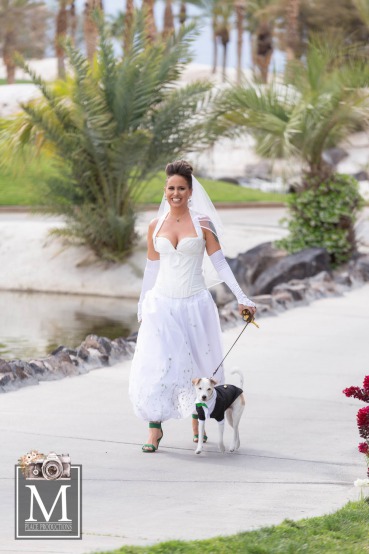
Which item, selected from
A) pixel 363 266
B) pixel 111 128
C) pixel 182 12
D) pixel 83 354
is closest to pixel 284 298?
pixel 363 266

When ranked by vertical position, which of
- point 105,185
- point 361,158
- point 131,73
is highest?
point 131,73

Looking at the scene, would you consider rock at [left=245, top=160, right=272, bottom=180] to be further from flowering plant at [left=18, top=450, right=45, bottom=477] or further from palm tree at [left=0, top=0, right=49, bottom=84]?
flowering plant at [left=18, top=450, right=45, bottom=477]

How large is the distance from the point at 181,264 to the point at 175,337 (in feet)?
1.57

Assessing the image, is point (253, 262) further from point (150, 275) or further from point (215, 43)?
point (215, 43)

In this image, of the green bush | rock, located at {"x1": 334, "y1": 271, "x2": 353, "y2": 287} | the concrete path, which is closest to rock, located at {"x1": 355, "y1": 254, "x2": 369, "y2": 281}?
the green bush

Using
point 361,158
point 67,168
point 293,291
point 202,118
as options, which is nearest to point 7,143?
point 67,168

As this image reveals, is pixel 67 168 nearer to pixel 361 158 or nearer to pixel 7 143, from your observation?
pixel 7 143

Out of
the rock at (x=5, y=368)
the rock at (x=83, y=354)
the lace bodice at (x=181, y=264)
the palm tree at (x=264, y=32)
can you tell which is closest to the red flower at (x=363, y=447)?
the lace bodice at (x=181, y=264)

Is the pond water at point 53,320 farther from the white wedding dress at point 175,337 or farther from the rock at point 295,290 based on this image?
the white wedding dress at point 175,337

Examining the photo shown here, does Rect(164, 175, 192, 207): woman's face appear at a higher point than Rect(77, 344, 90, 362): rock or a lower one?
higher

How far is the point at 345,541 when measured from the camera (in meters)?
5.48

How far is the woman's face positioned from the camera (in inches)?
307

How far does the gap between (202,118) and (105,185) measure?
194cm

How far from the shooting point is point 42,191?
20141 mm
